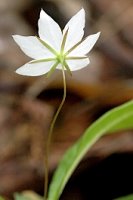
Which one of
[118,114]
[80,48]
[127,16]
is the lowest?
[127,16]

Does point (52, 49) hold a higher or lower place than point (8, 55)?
higher

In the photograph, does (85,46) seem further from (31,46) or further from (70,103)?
(70,103)

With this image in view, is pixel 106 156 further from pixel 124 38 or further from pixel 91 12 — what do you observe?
pixel 91 12

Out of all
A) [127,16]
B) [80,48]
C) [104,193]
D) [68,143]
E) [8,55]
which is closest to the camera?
[80,48]

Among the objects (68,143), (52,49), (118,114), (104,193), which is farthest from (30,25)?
(52,49)

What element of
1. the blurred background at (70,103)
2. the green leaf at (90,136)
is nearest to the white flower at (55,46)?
the green leaf at (90,136)

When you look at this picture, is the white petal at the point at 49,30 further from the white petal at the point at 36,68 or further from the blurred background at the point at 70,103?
the blurred background at the point at 70,103

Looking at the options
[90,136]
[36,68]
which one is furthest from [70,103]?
[36,68]
